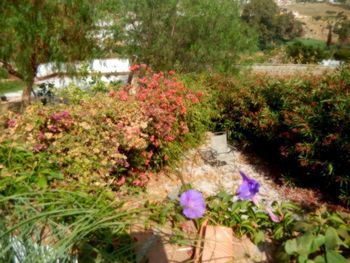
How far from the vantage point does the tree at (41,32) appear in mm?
7879

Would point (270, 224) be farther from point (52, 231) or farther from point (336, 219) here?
point (52, 231)

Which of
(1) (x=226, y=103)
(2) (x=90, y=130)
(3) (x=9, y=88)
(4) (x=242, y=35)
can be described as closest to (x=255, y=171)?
(1) (x=226, y=103)

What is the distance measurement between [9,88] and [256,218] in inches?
1037

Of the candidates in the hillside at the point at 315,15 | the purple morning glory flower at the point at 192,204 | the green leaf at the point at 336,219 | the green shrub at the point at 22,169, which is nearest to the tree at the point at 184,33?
the green shrub at the point at 22,169

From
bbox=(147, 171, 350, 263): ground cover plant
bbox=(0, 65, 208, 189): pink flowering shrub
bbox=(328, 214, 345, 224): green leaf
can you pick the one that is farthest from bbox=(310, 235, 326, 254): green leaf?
bbox=(0, 65, 208, 189): pink flowering shrub

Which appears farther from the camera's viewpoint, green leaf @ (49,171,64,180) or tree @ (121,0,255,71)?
tree @ (121,0,255,71)

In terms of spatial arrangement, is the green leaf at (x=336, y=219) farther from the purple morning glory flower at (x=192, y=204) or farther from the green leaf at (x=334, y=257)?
the purple morning glory flower at (x=192, y=204)

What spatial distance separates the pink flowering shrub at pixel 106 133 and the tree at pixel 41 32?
381 cm

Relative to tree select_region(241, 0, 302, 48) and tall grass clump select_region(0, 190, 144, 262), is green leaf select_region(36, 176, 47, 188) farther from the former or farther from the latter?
tree select_region(241, 0, 302, 48)

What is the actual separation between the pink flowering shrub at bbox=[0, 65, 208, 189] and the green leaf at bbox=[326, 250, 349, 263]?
1.71 meters

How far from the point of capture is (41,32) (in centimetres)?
802

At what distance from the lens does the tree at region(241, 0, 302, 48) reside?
43.9 m

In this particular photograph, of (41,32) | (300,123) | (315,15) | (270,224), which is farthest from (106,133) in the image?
(315,15)

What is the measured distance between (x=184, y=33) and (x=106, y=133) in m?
8.02
